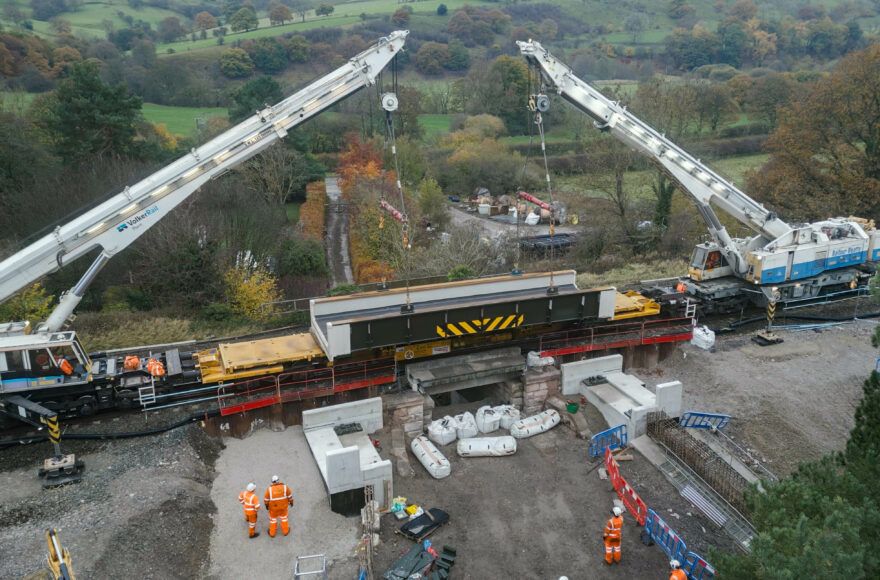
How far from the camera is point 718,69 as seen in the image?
272ft

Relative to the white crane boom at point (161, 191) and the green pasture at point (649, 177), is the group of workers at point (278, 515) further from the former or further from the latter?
the green pasture at point (649, 177)

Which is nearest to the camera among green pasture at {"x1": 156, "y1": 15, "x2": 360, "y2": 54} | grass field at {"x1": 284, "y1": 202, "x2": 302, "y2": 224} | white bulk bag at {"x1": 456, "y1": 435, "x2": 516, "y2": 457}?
white bulk bag at {"x1": 456, "y1": 435, "x2": 516, "y2": 457}

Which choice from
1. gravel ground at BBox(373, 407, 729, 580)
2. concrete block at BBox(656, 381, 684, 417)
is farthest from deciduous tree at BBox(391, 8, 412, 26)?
gravel ground at BBox(373, 407, 729, 580)

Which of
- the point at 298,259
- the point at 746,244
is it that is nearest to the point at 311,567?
the point at 746,244

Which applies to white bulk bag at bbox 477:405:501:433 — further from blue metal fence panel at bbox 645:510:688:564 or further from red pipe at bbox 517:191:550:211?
red pipe at bbox 517:191:550:211

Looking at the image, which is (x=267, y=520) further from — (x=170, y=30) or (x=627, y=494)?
(x=170, y=30)

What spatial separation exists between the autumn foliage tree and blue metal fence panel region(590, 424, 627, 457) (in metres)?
20.6

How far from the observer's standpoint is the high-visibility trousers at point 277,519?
11812 mm

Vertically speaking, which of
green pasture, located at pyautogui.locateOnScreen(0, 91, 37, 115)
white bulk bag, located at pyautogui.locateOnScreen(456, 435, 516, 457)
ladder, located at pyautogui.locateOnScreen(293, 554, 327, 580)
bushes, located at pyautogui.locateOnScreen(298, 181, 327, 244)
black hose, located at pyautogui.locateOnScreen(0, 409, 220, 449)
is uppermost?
green pasture, located at pyautogui.locateOnScreen(0, 91, 37, 115)

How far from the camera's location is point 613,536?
37.4ft

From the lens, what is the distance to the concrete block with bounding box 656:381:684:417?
1555 cm

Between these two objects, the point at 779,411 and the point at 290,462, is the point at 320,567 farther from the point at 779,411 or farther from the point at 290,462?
the point at 779,411

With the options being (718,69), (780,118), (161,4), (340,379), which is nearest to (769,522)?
(340,379)

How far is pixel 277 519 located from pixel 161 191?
26.4ft
